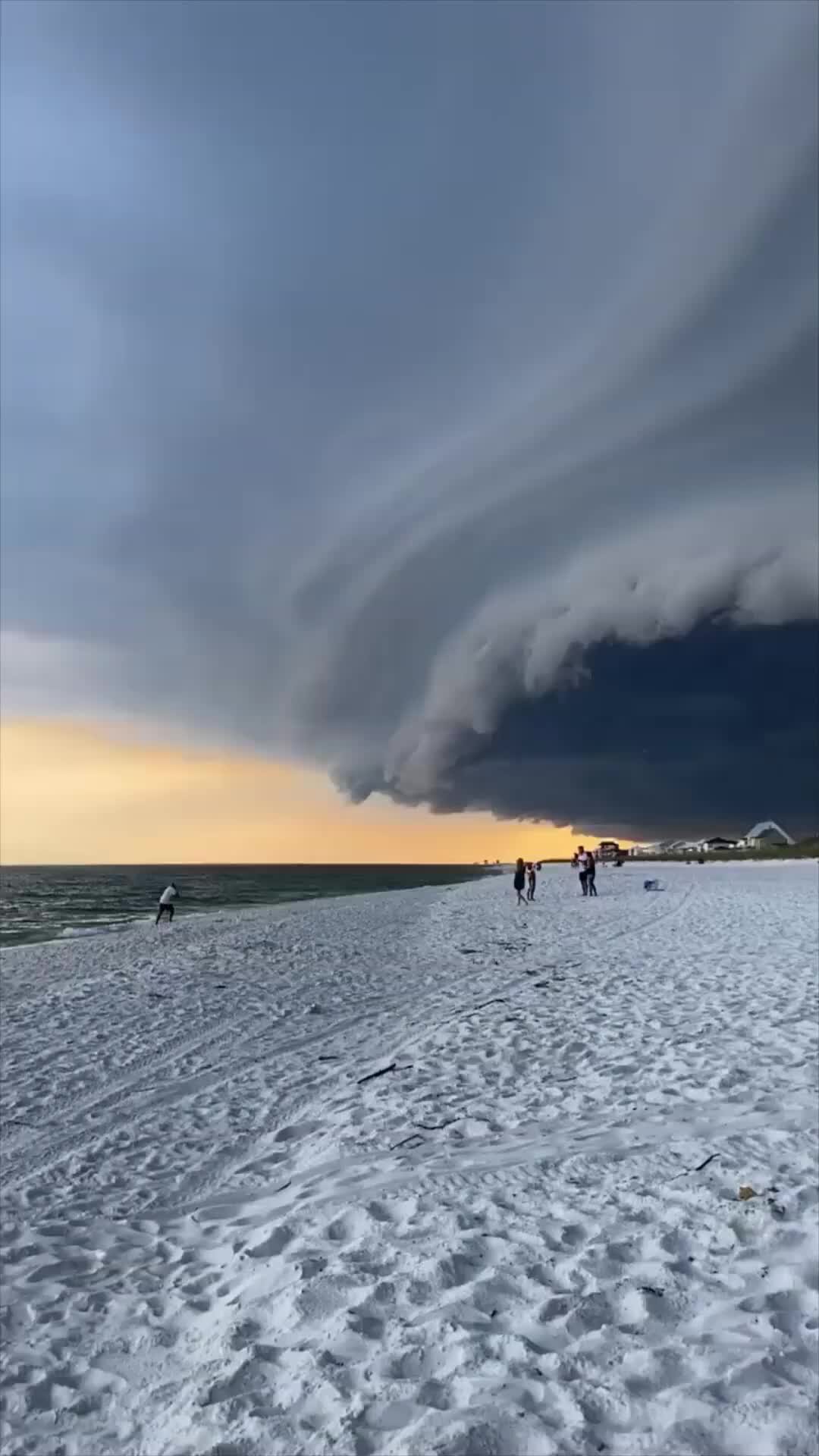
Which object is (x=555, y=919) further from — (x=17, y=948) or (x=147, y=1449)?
(x=147, y=1449)

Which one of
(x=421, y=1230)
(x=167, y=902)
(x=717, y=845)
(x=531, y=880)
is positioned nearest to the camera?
(x=421, y=1230)

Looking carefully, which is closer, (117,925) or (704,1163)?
(704,1163)

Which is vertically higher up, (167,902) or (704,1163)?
(167,902)

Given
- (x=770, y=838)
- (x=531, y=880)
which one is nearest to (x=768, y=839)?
(x=770, y=838)

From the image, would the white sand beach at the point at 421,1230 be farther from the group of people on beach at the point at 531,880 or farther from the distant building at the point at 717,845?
the distant building at the point at 717,845

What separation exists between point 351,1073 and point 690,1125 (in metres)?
4.61

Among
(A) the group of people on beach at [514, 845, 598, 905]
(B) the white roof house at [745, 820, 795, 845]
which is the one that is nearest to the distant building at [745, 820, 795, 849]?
(B) the white roof house at [745, 820, 795, 845]

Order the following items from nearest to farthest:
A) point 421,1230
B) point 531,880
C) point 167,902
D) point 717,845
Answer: point 421,1230, point 167,902, point 531,880, point 717,845

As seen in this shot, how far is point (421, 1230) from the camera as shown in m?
6.20

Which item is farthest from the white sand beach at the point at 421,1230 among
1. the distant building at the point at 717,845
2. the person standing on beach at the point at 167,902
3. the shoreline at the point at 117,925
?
the distant building at the point at 717,845

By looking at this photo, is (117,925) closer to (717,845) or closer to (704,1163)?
(704,1163)

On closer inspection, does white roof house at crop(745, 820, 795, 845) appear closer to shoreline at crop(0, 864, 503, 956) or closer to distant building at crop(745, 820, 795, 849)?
distant building at crop(745, 820, 795, 849)

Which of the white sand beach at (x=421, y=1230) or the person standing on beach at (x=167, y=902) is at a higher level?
the person standing on beach at (x=167, y=902)

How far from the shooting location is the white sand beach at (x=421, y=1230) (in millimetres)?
4328
